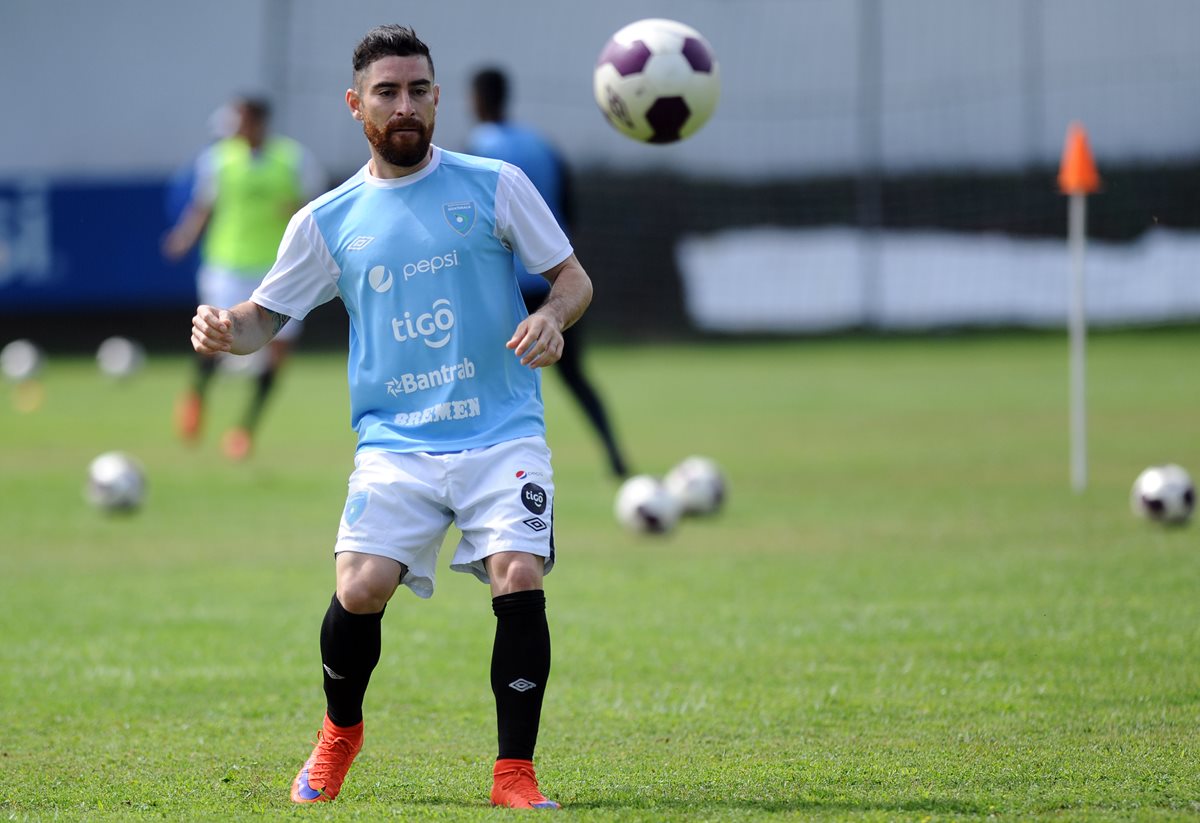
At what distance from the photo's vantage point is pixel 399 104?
181 inches

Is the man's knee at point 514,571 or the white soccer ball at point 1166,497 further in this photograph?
the white soccer ball at point 1166,497

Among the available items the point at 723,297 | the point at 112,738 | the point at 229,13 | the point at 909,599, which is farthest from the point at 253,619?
the point at 229,13

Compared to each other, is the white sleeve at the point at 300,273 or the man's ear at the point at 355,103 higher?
the man's ear at the point at 355,103

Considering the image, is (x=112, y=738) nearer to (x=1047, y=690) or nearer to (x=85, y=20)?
(x=1047, y=690)

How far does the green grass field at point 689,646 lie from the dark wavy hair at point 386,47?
2062 millimetres

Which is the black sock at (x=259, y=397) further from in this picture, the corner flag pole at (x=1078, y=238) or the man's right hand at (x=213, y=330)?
the man's right hand at (x=213, y=330)

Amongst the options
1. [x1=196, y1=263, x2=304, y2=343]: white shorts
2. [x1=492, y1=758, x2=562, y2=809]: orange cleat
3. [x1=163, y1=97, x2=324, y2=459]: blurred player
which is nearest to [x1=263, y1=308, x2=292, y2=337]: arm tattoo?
[x1=492, y1=758, x2=562, y2=809]: orange cleat

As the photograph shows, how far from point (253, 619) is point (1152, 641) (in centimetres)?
391

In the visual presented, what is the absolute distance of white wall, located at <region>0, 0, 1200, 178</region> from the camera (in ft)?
85.2

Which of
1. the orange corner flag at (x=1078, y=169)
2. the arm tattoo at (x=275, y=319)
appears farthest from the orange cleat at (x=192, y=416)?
the arm tattoo at (x=275, y=319)

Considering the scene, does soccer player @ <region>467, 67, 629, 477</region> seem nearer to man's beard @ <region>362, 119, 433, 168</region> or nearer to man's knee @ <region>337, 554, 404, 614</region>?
man's beard @ <region>362, 119, 433, 168</region>

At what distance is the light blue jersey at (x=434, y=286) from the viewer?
473 centimetres

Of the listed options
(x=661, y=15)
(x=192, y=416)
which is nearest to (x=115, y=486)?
(x=192, y=416)

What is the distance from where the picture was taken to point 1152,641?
21.5 ft
